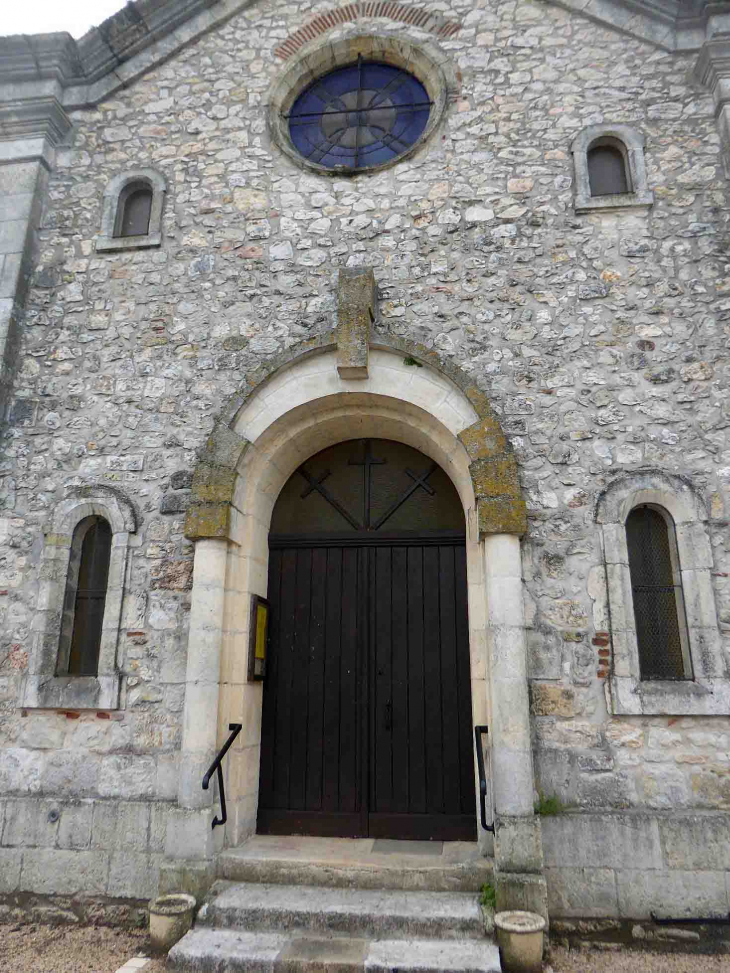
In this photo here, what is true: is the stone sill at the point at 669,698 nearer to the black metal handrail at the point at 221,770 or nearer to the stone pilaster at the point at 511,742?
the stone pilaster at the point at 511,742

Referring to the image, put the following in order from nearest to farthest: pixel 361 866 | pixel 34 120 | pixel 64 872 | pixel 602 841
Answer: pixel 602 841 < pixel 361 866 < pixel 64 872 < pixel 34 120

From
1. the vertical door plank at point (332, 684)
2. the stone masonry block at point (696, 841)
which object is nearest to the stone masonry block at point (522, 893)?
the stone masonry block at point (696, 841)

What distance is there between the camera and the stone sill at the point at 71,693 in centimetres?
494

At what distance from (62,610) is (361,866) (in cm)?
282

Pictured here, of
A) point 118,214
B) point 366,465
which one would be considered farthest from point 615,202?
point 118,214

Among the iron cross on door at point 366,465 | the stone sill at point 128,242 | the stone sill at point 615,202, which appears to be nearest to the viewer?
the stone sill at point 615,202

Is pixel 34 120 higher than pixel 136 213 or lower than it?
higher

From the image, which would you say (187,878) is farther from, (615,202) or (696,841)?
(615,202)

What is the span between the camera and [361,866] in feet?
14.5

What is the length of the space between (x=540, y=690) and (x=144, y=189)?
17.6 feet

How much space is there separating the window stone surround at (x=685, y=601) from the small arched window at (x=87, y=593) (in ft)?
12.2

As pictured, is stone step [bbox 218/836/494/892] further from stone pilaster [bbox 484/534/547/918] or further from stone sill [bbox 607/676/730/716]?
stone sill [bbox 607/676/730/716]

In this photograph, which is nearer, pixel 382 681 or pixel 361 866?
pixel 361 866

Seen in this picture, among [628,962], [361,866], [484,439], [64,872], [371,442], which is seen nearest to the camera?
[628,962]
